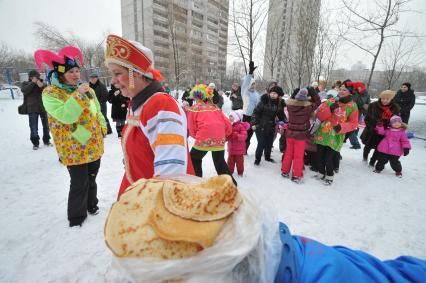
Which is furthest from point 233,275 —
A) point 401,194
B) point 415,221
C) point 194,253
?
point 401,194

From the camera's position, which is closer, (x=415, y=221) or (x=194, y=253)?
(x=194, y=253)

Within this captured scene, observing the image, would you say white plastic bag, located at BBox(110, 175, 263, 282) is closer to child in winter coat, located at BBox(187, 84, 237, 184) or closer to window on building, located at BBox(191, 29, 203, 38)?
child in winter coat, located at BBox(187, 84, 237, 184)

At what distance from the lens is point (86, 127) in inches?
107

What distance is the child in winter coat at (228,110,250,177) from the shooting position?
4.56 metres

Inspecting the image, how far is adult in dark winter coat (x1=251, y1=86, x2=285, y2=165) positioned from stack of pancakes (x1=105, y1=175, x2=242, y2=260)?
4.55 metres

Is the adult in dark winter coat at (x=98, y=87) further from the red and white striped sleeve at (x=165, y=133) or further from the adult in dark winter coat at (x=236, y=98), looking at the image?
the red and white striped sleeve at (x=165, y=133)

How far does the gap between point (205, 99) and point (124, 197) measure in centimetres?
333

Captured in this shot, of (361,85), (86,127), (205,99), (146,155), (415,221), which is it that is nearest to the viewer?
(146,155)

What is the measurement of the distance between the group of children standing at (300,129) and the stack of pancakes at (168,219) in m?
3.12

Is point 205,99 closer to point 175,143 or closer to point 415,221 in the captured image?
point 175,143

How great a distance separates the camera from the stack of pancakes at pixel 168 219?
61cm

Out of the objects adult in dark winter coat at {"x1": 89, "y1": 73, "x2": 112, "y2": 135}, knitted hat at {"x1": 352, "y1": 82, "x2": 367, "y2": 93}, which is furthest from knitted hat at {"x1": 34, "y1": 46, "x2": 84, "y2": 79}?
knitted hat at {"x1": 352, "y1": 82, "x2": 367, "y2": 93}

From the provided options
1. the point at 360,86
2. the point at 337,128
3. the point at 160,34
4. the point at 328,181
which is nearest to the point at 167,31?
the point at 160,34

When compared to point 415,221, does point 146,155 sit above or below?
above
